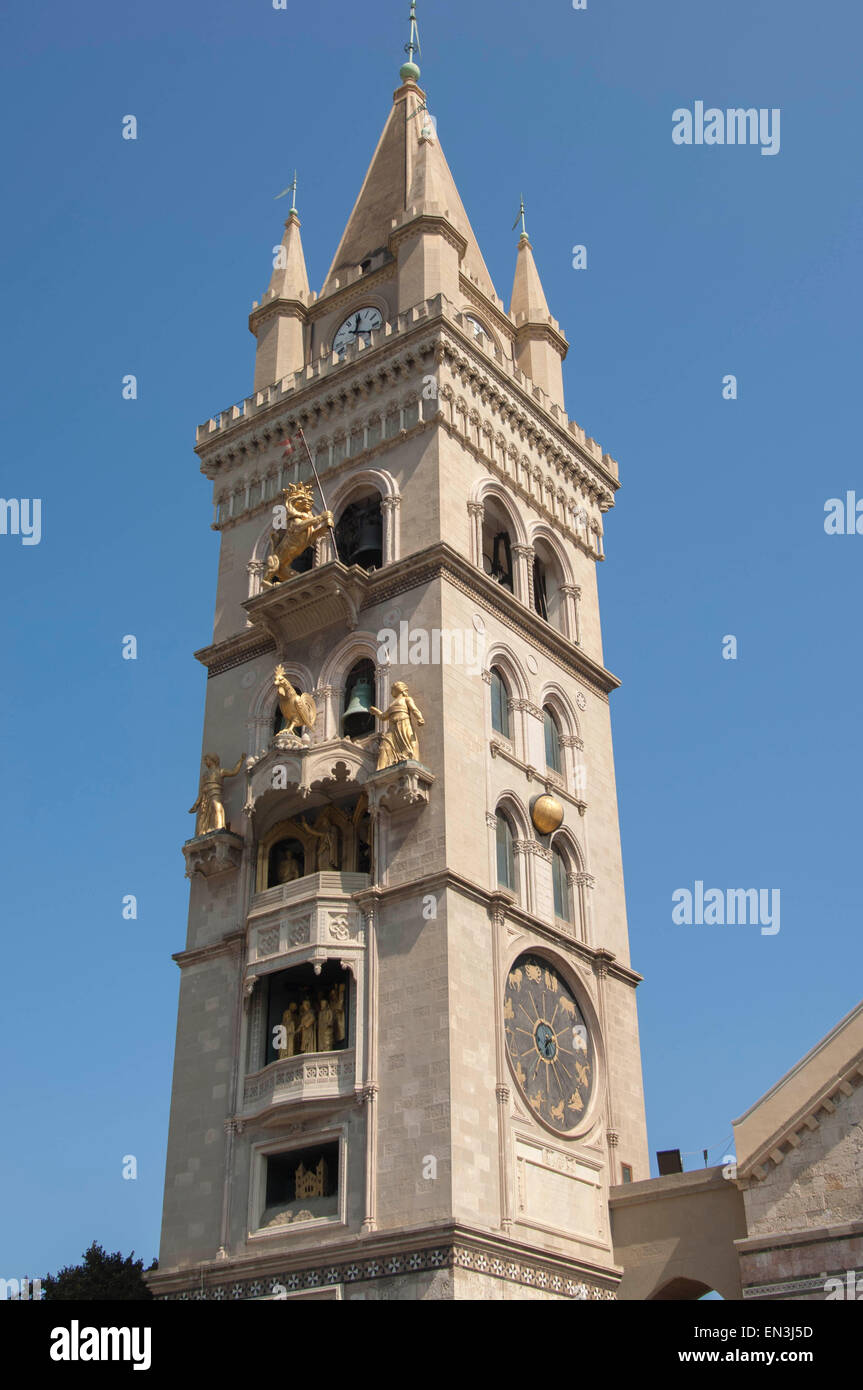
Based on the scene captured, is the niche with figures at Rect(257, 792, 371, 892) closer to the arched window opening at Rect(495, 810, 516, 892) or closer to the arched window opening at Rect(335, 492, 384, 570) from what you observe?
the arched window opening at Rect(495, 810, 516, 892)

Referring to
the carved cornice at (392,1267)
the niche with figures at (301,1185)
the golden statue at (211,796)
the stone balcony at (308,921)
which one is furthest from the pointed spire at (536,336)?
the carved cornice at (392,1267)

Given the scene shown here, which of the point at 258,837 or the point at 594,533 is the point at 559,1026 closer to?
the point at 258,837

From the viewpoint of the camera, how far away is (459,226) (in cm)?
5147

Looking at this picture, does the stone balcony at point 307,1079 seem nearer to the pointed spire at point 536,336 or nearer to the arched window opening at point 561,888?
the arched window opening at point 561,888

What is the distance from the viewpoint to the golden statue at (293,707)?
131 feet

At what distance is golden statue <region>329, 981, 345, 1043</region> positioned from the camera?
117 feet

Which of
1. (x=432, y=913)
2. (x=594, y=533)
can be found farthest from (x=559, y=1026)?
(x=594, y=533)

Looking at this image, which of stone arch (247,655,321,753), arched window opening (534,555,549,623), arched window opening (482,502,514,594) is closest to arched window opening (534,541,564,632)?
arched window opening (534,555,549,623)

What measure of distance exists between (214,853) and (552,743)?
34.0 feet

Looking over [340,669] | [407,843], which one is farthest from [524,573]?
[407,843]

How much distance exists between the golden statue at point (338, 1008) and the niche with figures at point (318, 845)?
10.5 feet

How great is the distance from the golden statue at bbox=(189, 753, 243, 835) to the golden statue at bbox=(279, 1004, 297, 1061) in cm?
561

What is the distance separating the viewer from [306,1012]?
36281 millimetres
